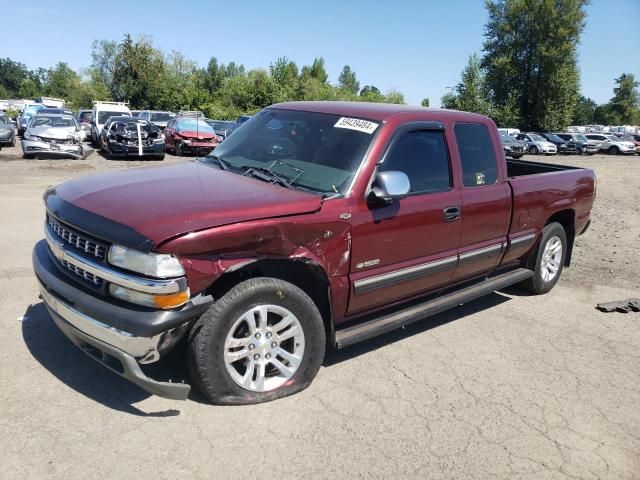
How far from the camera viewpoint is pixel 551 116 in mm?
56656

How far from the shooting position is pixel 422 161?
417 centimetres

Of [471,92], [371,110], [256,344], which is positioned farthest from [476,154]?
[471,92]

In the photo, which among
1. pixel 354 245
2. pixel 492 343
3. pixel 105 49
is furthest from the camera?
pixel 105 49

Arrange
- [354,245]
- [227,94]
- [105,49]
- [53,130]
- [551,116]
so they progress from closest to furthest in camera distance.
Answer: [354,245] → [53,130] → [227,94] → [551,116] → [105,49]

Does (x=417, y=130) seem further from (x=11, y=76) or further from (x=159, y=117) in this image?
(x=11, y=76)

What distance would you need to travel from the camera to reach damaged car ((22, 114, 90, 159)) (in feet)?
55.0

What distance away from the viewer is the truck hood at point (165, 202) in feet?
9.41

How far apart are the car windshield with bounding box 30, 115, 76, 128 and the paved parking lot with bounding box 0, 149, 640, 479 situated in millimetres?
14594

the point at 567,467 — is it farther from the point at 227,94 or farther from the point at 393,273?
the point at 227,94

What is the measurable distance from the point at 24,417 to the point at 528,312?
4524 mm

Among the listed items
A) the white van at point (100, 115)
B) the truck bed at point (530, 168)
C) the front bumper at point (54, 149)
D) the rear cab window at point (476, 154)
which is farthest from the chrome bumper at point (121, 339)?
the white van at point (100, 115)

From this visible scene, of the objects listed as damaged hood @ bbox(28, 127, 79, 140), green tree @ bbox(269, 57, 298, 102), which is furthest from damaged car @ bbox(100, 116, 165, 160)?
green tree @ bbox(269, 57, 298, 102)

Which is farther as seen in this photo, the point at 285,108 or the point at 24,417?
the point at 285,108

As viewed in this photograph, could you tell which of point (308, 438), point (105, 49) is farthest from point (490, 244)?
point (105, 49)
